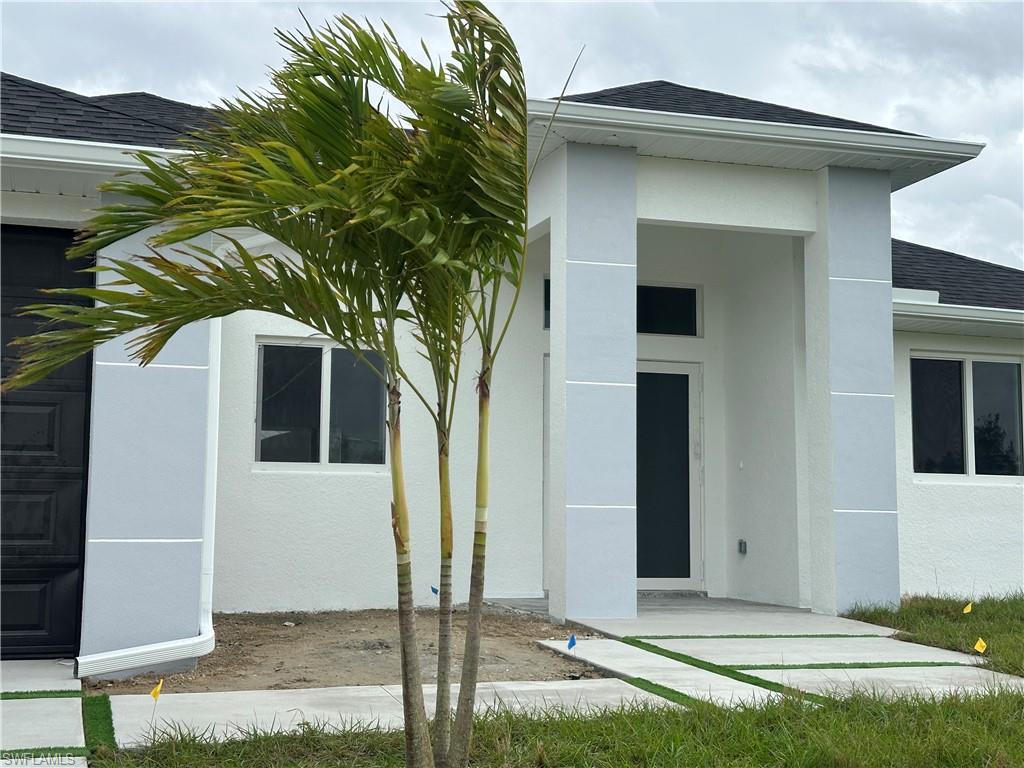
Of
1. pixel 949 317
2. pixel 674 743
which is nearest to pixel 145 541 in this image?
pixel 674 743

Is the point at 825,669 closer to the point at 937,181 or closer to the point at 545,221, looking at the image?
the point at 545,221

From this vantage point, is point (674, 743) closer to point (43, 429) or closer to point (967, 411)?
point (43, 429)

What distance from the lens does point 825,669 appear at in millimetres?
7074

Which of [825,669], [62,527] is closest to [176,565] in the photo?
[62,527]

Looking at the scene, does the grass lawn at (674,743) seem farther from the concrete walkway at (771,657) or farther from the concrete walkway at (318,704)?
the concrete walkway at (771,657)

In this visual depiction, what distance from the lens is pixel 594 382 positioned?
9641 mm

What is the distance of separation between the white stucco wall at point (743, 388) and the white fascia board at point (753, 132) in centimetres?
162

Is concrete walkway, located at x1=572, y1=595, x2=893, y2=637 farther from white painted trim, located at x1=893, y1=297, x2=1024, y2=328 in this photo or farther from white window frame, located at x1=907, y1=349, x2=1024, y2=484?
white painted trim, located at x1=893, y1=297, x2=1024, y2=328

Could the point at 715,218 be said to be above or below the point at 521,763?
above

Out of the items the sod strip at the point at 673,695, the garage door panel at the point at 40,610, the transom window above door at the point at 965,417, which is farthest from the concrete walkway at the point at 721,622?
the garage door panel at the point at 40,610

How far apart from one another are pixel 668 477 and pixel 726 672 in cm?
542

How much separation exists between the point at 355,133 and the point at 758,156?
21.7 feet

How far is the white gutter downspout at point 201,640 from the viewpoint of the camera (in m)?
6.70

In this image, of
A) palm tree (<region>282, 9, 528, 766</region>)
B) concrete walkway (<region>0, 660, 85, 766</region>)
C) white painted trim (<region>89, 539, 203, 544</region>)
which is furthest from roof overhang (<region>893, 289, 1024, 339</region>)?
concrete walkway (<region>0, 660, 85, 766</region>)
